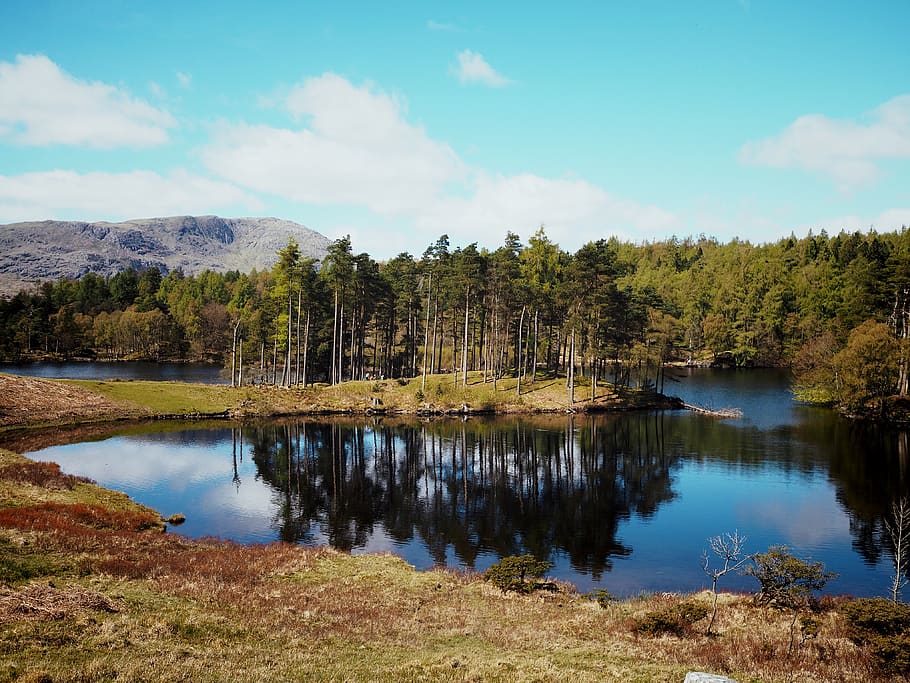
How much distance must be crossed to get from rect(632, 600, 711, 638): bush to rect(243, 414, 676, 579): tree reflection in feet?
29.6

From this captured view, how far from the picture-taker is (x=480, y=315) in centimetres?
9912

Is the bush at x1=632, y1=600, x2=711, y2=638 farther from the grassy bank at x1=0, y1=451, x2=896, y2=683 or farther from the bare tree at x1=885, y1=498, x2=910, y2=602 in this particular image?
the bare tree at x1=885, y1=498, x2=910, y2=602

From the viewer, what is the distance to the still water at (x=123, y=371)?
109m

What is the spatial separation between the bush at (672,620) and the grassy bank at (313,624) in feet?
0.79

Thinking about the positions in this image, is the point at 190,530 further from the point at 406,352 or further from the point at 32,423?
the point at 406,352

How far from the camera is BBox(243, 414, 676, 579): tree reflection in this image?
35188mm

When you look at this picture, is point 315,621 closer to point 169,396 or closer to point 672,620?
point 672,620

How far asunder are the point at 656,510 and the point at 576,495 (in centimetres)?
594

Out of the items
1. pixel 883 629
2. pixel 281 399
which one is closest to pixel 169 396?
pixel 281 399

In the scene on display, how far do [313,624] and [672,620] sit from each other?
1291cm

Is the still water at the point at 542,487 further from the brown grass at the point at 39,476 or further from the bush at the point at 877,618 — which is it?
the bush at the point at 877,618

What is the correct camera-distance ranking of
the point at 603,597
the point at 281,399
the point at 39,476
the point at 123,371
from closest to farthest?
1. the point at 603,597
2. the point at 39,476
3. the point at 281,399
4. the point at 123,371

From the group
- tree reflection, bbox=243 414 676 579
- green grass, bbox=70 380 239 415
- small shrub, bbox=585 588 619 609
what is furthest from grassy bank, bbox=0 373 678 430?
small shrub, bbox=585 588 619 609

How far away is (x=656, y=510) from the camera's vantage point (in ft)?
136
